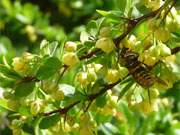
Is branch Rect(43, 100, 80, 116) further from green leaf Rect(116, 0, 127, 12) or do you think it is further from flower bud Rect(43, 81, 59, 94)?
green leaf Rect(116, 0, 127, 12)

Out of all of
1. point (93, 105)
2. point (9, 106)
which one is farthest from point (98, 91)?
point (9, 106)

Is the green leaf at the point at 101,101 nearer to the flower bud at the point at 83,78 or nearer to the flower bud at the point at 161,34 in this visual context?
the flower bud at the point at 83,78

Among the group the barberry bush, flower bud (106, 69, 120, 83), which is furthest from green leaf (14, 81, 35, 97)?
flower bud (106, 69, 120, 83)

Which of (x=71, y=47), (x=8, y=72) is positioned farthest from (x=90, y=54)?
(x=8, y=72)

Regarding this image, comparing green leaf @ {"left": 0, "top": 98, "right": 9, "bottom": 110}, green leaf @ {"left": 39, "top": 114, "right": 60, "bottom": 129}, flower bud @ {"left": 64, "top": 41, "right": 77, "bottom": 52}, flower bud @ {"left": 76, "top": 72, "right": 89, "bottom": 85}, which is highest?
flower bud @ {"left": 64, "top": 41, "right": 77, "bottom": 52}

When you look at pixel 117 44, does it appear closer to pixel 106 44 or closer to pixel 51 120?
pixel 106 44

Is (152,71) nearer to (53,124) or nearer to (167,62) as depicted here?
(167,62)

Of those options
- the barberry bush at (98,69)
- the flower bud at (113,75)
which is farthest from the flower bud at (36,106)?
the flower bud at (113,75)
